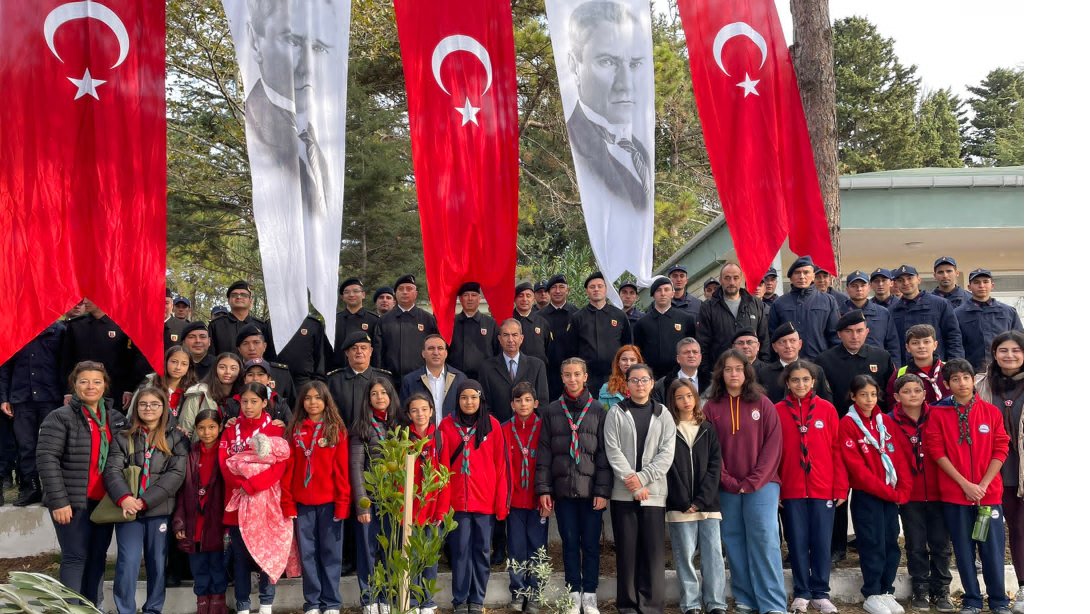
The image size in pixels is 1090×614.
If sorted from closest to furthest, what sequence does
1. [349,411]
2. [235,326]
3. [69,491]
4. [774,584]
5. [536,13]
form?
1. [69,491]
2. [774,584]
3. [349,411]
4. [235,326]
5. [536,13]

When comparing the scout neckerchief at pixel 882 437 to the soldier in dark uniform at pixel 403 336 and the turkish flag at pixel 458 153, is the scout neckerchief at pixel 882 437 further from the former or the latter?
the soldier in dark uniform at pixel 403 336

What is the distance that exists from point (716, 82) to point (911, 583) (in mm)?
3817

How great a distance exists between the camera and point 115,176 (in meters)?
6.69

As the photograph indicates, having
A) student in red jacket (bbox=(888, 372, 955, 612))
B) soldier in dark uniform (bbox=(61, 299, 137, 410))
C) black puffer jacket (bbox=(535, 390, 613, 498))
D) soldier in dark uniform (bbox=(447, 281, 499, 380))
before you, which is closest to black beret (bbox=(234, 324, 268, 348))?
soldier in dark uniform (bbox=(61, 299, 137, 410))

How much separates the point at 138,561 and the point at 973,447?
5577 millimetres

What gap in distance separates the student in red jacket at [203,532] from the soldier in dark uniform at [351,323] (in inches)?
71.0

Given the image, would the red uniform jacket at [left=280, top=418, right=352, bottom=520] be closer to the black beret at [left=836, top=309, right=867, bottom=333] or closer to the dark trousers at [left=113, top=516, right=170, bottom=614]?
the dark trousers at [left=113, top=516, right=170, bottom=614]

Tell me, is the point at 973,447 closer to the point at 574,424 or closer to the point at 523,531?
the point at 574,424

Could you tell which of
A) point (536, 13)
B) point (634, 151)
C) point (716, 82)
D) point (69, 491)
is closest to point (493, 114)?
point (634, 151)

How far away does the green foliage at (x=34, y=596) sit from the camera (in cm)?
324

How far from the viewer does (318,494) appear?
6.94 meters

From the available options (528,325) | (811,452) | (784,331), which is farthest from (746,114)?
(528,325)

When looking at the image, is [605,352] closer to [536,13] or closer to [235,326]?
[235,326]

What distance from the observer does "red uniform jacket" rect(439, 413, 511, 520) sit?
7.07 m
